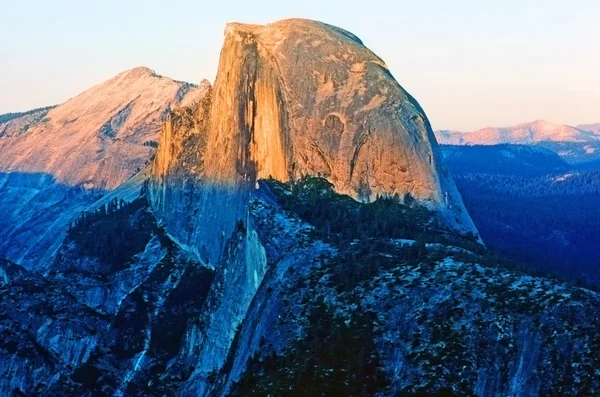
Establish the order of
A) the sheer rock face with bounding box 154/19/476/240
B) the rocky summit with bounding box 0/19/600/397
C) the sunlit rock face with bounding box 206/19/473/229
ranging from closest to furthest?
1. the rocky summit with bounding box 0/19/600/397
2. the sheer rock face with bounding box 154/19/476/240
3. the sunlit rock face with bounding box 206/19/473/229

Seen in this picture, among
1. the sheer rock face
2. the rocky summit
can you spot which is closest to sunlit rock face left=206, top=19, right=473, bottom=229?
the sheer rock face

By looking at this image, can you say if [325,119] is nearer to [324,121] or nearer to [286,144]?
[324,121]

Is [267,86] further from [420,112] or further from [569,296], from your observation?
[569,296]

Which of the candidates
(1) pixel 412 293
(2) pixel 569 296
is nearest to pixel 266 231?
(1) pixel 412 293

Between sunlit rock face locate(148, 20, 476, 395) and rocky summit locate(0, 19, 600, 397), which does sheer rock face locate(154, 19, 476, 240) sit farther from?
rocky summit locate(0, 19, 600, 397)

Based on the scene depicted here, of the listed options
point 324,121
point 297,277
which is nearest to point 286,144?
point 324,121

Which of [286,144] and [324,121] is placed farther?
[286,144]
